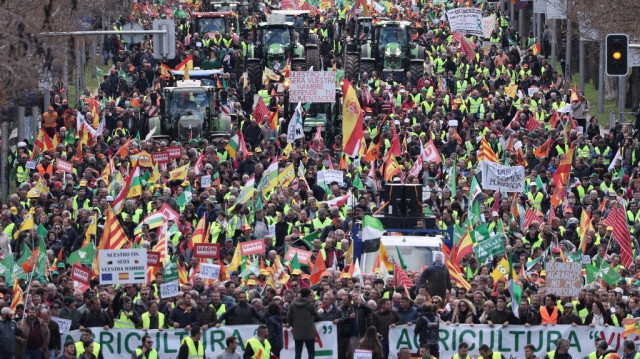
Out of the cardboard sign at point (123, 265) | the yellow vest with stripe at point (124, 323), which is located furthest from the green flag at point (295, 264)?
the yellow vest with stripe at point (124, 323)

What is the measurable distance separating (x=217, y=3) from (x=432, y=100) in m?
25.9

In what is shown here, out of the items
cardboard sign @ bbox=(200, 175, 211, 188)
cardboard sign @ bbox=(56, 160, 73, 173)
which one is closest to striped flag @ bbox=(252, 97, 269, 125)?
cardboard sign @ bbox=(56, 160, 73, 173)

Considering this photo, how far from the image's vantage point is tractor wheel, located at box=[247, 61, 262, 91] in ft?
182

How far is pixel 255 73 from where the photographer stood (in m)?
55.7

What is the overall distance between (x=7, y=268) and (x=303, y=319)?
15.8 feet

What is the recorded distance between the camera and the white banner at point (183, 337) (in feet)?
89.9

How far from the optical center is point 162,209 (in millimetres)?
33594

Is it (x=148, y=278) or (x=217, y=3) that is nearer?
(x=148, y=278)

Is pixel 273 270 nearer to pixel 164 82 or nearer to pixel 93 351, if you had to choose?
pixel 93 351

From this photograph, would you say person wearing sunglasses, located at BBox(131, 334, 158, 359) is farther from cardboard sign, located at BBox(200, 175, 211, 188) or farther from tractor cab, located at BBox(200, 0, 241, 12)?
tractor cab, located at BBox(200, 0, 241, 12)

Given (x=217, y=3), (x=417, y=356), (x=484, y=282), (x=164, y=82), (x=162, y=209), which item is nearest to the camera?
(x=417, y=356)

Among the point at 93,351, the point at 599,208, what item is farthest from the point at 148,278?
the point at 599,208

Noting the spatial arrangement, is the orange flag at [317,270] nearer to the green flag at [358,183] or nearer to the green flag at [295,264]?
the green flag at [295,264]

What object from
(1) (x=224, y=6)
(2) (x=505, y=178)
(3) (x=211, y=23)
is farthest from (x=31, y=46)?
(1) (x=224, y=6)
